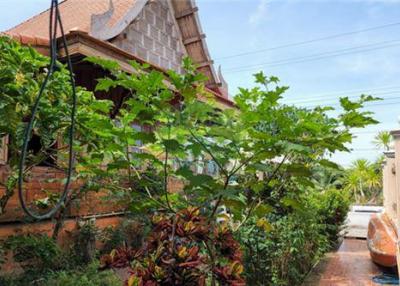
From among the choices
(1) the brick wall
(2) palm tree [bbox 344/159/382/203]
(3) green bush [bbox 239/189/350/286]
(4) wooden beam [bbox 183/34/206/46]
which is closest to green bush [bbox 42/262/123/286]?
(3) green bush [bbox 239/189/350/286]

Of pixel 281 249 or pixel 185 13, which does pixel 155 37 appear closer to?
pixel 185 13

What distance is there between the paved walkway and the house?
4.19 meters

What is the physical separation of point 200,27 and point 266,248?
7.94 m

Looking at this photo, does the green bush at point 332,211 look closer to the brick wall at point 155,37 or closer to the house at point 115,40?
the house at point 115,40

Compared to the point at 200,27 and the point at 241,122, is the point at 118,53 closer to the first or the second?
the point at 241,122

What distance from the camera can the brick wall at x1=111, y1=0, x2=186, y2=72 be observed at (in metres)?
9.25

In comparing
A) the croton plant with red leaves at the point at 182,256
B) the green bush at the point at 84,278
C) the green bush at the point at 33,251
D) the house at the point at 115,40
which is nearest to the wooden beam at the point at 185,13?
the house at the point at 115,40

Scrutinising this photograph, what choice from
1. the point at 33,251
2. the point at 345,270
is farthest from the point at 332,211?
the point at 33,251

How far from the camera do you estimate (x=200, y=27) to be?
36.9ft

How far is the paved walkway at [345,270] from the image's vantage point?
23.8 feet

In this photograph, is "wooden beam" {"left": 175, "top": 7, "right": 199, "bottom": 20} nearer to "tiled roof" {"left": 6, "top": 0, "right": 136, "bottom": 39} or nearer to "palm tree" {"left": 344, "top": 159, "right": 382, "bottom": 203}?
"tiled roof" {"left": 6, "top": 0, "right": 136, "bottom": 39}

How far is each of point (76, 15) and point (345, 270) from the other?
9617mm

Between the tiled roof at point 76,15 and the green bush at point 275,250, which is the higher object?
the tiled roof at point 76,15

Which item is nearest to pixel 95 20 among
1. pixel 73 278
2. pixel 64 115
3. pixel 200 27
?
pixel 200 27
